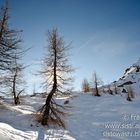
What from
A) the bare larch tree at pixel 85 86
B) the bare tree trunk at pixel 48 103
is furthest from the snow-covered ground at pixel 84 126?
the bare larch tree at pixel 85 86

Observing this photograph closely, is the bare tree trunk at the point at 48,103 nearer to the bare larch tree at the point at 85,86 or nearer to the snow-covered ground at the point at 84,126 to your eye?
the snow-covered ground at the point at 84,126

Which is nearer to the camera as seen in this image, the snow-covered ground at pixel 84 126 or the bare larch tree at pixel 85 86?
the snow-covered ground at pixel 84 126

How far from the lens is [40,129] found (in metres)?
16.1

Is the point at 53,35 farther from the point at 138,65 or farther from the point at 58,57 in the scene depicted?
the point at 138,65

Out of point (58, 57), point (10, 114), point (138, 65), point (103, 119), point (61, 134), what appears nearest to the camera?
point (61, 134)

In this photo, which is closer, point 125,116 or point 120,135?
point 120,135

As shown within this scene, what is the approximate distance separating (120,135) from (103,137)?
1473 millimetres

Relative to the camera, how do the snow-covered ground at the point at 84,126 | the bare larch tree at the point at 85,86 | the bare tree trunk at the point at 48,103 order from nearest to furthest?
the snow-covered ground at the point at 84,126, the bare tree trunk at the point at 48,103, the bare larch tree at the point at 85,86

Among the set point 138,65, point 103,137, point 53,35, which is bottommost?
point 103,137

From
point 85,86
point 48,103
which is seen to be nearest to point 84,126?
point 48,103

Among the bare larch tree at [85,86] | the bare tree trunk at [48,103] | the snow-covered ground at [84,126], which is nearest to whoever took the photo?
the snow-covered ground at [84,126]

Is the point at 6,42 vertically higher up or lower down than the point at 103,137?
higher up

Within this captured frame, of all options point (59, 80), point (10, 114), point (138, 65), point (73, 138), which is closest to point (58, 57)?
point (59, 80)

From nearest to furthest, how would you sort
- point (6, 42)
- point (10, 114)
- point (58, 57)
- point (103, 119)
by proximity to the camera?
1. point (6, 42)
2. point (10, 114)
3. point (58, 57)
4. point (103, 119)
